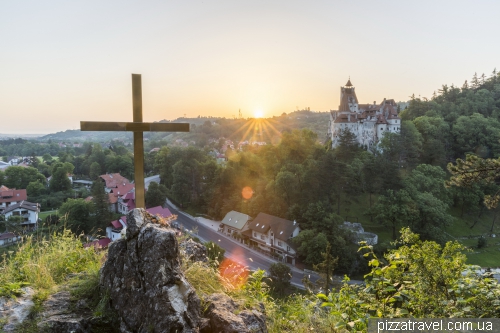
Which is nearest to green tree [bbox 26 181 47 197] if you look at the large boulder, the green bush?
the green bush

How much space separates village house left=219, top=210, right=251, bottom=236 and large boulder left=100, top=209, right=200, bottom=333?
27783 mm

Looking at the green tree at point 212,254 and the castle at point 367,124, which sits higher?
the castle at point 367,124

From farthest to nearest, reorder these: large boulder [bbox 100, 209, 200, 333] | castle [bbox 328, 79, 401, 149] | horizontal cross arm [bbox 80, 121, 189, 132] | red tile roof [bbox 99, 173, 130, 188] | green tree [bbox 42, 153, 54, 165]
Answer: green tree [bbox 42, 153, 54, 165] → castle [bbox 328, 79, 401, 149] → red tile roof [bbox 99, 173, 130, 188] → horizontal cross arm [bbox 80, 121, 189, 132] → large boulder [bbox 100, 209, 200, 333]

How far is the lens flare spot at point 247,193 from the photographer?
3597 cm

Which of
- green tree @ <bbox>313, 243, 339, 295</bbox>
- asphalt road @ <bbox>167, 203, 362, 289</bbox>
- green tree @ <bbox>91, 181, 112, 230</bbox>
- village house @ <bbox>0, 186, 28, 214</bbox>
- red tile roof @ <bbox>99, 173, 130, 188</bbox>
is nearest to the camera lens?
green tree @ <bbox>313, 243, 339, 295</bbox>

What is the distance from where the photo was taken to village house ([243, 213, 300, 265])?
84.9 feet

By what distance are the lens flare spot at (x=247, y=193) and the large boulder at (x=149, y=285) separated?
33.1 m

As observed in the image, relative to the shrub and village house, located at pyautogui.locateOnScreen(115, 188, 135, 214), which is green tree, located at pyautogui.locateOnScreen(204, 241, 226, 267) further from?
the shrub

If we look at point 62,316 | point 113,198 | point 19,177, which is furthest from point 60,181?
point 62,316

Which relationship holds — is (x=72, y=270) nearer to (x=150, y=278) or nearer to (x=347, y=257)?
(x=150, y=278)

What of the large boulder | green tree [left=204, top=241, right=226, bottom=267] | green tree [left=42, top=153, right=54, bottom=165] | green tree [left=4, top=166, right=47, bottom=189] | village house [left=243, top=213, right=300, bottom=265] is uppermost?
the large boulder

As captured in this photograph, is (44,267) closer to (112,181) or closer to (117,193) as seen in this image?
(117,193)

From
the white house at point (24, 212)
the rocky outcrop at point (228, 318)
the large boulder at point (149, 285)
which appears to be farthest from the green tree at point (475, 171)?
the white house at point (24, 212)

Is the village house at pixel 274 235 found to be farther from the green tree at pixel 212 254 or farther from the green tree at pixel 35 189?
the green tree at pixel 35 189
